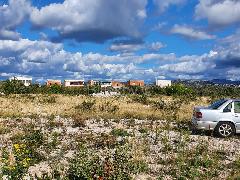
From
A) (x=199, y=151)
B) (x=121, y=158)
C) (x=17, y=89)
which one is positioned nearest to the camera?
(x=121, y=158)

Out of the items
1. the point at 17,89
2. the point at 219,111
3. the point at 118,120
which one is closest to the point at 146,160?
the point at 219,111

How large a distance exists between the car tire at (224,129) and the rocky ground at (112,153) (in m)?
0.32

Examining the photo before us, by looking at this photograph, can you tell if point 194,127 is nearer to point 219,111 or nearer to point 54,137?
point 219,111

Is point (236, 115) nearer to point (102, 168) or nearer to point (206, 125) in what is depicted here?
point (206, 125)

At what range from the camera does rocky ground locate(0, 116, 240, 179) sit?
10.1m

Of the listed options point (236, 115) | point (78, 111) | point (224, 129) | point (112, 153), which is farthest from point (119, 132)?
point (78, 111)

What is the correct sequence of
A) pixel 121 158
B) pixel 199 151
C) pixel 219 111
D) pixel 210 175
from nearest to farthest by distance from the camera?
pixel 121 158
pixel 210 175
pixel 199 151
pixel 219 111

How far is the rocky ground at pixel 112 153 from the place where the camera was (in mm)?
10062

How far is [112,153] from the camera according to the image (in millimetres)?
12695

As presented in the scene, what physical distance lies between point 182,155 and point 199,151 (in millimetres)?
852

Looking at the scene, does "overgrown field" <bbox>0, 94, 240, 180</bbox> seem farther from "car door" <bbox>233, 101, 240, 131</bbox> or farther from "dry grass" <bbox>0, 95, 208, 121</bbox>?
"dry grass" <bbox>0, 95, 208, 121</bbox>

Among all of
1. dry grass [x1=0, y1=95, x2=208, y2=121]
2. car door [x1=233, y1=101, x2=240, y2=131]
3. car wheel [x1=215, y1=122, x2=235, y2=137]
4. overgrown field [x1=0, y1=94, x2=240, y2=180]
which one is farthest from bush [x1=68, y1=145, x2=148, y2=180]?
dry grass [x1=0, y1=95, x2=208, y2=121]

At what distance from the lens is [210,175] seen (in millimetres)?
11477

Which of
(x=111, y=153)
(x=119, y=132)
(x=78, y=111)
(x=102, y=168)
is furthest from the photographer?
(x=78, y=111)
